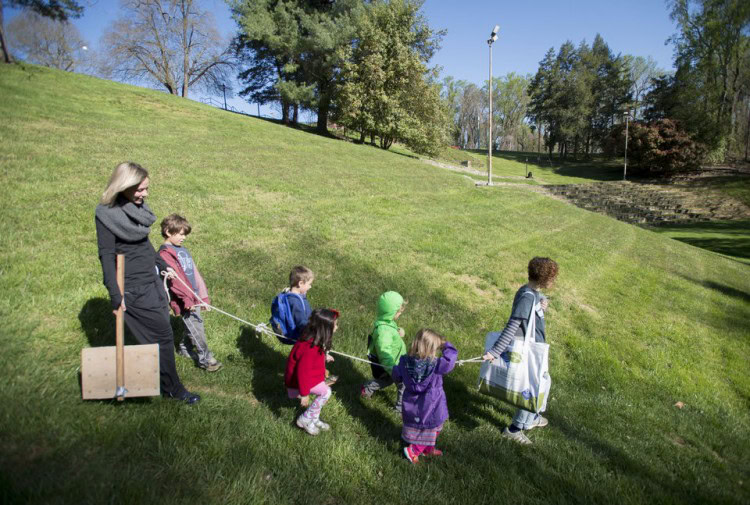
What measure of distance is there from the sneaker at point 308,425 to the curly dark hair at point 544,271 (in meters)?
2.47

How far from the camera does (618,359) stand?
701 centimetres

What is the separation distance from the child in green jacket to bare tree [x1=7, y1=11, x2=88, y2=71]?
27.0 m

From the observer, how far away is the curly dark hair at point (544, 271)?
3857mm

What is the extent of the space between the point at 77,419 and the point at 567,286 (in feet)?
31.5

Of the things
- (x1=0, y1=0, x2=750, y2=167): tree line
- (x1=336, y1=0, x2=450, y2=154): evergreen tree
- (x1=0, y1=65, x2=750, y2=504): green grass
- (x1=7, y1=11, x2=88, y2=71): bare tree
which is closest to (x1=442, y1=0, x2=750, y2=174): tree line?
(x1=0, y1=0, x2=750, y2=167): tree line

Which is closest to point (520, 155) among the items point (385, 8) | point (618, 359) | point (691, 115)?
point (691, 115)

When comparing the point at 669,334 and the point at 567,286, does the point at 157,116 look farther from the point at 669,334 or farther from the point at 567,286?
the point at 669,334

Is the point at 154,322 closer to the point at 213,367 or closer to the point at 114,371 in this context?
the point at 114,371

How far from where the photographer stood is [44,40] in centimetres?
2655

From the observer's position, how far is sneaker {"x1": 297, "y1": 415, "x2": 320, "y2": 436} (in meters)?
3.52

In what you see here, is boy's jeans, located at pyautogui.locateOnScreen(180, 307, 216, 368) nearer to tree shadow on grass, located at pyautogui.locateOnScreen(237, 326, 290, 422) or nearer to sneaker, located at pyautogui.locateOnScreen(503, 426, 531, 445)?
tree shadow on grass, located at pyautogui.locateOnScreen(237, 326, 290, 422)

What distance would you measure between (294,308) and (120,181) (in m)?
1.82

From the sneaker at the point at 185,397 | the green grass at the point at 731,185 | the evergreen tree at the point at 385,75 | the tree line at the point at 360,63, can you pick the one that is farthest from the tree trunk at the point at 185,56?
the green grass at the point at 731,185

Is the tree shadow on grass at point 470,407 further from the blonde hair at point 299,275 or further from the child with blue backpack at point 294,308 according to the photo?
the blonde hair at point 299,275
